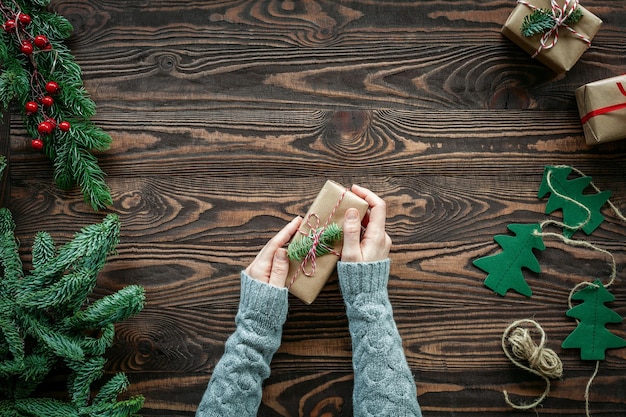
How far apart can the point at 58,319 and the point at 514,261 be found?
1.11 metres

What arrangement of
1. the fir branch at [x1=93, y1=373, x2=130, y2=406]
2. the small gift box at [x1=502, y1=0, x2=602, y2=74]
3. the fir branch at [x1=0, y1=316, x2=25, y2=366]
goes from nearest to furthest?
the fir branch at [x1=0, y1=316, x2=25, y2=366], the fir branch at [x1=93, y1=373, x2=130, y2=406], the small gift box at [x1=502, y1=0, x2=602, y2=74]

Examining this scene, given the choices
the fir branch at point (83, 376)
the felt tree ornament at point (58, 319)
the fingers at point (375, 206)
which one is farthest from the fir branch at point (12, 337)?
the fingers at point (375, 206)

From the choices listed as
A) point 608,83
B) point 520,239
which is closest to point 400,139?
point 520,239

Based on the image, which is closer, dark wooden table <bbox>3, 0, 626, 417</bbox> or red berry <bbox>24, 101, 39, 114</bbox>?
red berry <bbox>24, 101, 39, 114</bbox>

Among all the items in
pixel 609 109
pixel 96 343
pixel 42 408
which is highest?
pixel 609 109

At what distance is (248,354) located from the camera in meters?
1.09

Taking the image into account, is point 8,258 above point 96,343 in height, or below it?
above

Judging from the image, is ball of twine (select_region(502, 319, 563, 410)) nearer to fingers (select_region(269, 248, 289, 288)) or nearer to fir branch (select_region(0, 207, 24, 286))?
fingers (select_region(269, 248, 289, 288))

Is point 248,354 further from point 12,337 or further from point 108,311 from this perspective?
point 12,337

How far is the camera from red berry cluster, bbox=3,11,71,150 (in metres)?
1.10

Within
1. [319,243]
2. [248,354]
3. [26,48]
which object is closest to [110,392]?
[248,354]

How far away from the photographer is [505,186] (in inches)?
49.1

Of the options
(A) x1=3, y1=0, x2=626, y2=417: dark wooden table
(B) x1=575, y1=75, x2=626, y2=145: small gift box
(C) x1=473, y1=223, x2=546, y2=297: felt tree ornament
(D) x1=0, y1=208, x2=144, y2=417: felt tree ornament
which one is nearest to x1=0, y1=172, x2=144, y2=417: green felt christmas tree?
(D) x1=0, y1=208, x2=144, y2=417: felt tree ornament

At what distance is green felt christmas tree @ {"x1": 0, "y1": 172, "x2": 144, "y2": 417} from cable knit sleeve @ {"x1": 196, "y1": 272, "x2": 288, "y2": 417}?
19cm
